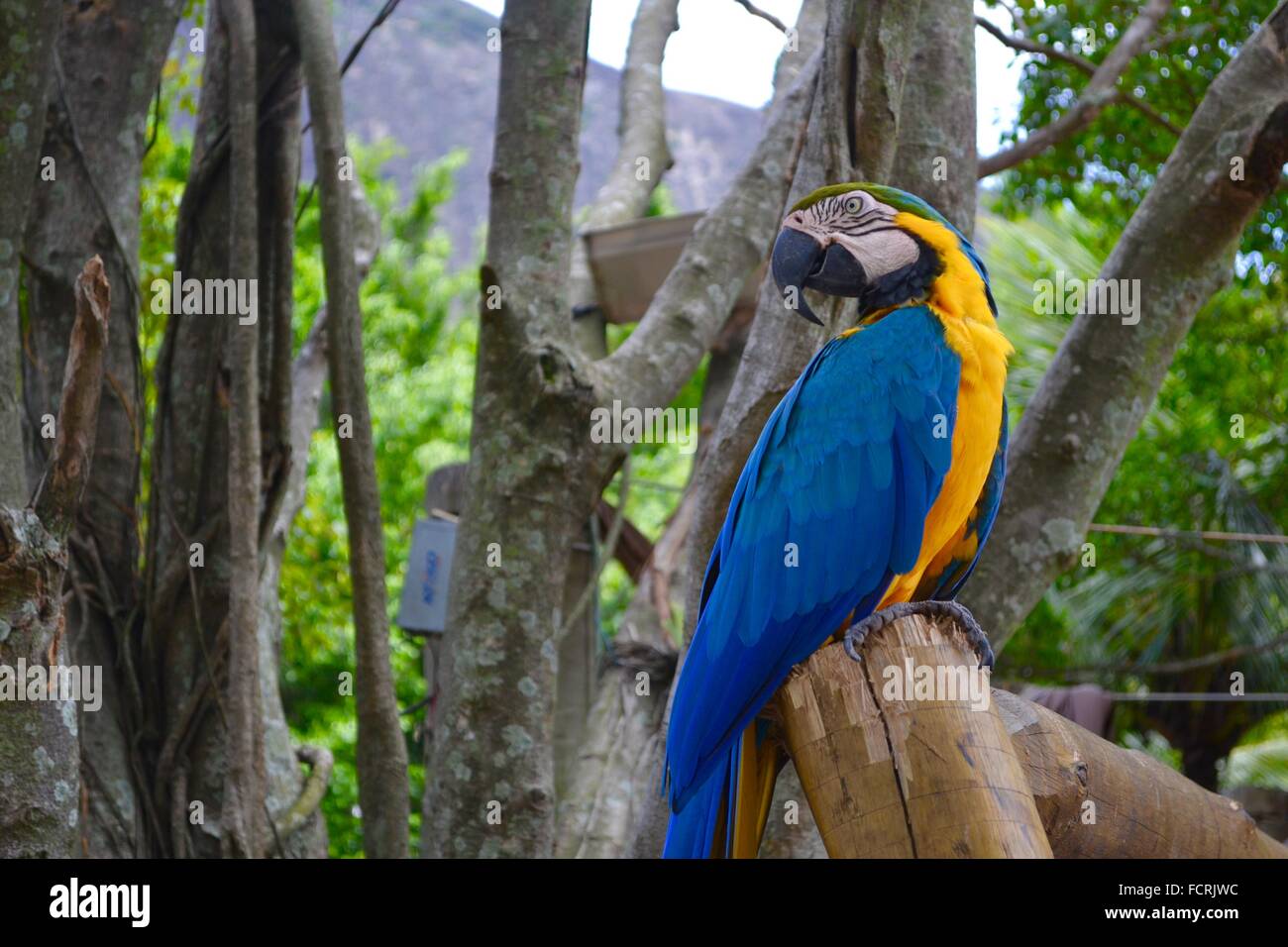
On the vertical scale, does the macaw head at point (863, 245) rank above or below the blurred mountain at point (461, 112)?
below

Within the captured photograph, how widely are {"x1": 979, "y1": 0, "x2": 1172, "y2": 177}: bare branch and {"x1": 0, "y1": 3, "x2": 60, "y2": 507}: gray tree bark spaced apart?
2.47m

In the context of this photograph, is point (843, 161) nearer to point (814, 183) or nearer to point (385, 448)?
point (814, 183)

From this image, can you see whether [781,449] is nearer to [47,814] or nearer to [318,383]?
[47,814]

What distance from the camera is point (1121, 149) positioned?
4.78m

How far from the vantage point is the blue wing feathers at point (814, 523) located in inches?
70.2

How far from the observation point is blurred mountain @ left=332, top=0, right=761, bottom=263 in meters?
29.8

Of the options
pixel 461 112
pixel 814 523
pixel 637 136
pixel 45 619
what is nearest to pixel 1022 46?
pixel 637 136

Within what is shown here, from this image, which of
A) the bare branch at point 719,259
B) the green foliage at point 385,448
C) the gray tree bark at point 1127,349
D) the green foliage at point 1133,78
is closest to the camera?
the gray tree bark at point 1127,349

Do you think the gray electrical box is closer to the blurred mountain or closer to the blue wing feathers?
the blue wing feathers

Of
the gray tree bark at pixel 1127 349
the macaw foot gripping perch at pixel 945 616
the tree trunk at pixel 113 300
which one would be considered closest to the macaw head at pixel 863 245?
the macaw foot gripping perch at pixel 945 616

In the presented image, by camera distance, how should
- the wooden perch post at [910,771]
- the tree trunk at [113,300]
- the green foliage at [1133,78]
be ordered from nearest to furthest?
the wooden perch post at [910,771] < the tree trunk at [113,300] < the green foliage at [1133,78]

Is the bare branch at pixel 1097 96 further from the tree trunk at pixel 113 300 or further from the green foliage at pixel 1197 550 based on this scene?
the green foliage at pixel 1197 550

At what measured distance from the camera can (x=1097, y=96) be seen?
3600 mm
